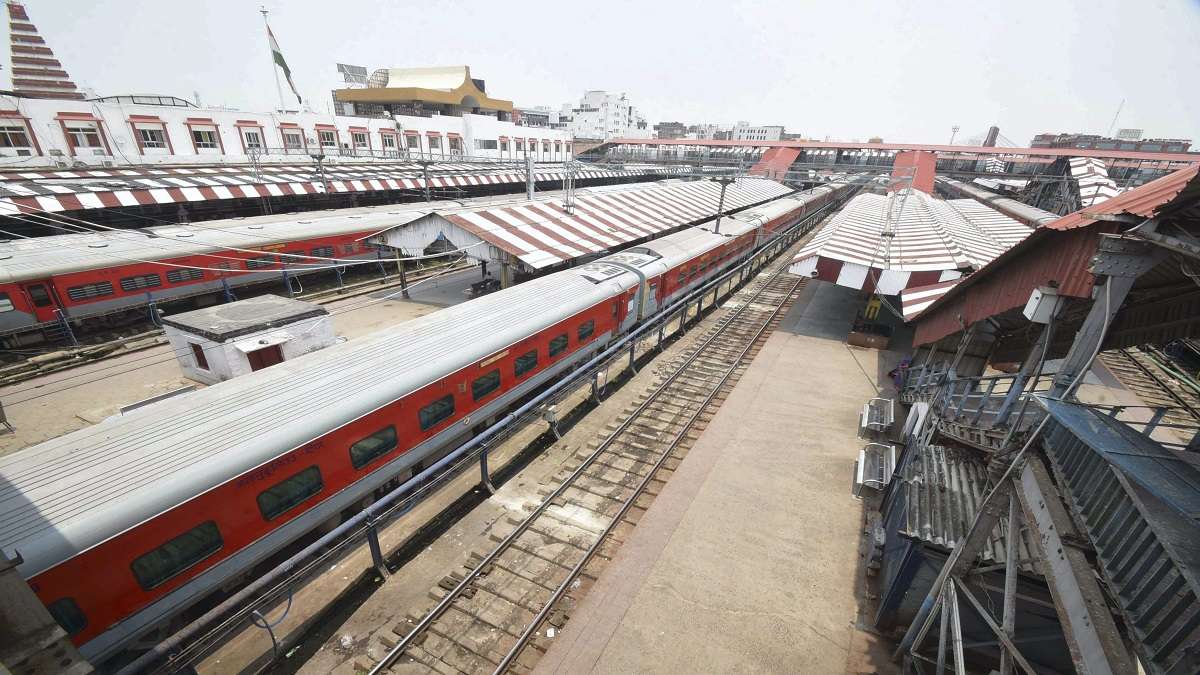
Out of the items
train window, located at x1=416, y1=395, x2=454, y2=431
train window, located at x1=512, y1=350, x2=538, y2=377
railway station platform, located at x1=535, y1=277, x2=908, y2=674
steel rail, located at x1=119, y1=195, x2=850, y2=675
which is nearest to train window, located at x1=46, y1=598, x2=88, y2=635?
steel rail, located at x1=119, y1=195, x2=850, y2=675

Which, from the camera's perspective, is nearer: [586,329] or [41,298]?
[586,329]

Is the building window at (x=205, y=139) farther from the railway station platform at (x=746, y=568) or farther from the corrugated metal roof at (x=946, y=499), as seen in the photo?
the corrugated metal roof at (x=946, y=499)

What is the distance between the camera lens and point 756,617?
28.8 ft

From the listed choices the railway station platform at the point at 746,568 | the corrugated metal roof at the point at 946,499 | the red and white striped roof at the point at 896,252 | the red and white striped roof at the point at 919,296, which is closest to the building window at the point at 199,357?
the railway station platform at the point at 746,568

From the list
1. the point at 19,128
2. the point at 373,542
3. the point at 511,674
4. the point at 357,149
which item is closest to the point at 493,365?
the point at 373,542

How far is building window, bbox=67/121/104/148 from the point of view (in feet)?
117

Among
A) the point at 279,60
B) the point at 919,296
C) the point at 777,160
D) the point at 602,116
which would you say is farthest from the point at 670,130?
the point at 919,296

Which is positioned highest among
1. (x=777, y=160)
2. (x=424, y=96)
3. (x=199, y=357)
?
(x=424, y=96)

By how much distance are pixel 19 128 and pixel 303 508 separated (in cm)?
4765

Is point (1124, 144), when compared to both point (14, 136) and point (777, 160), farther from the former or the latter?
point (14, 136)

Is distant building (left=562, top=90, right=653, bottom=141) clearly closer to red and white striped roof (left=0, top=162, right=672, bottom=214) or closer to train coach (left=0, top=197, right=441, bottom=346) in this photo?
red and white striped roof (left=0, top=162, right=672, bottom=214)

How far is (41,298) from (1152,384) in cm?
4320

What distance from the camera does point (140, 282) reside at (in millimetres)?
18953

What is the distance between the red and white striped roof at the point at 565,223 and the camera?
67.1 ft
